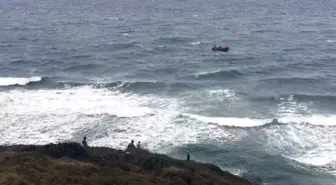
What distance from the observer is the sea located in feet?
141

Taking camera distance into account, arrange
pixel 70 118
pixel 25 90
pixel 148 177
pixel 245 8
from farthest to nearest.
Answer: pixel 245 8 → pixel 25 90 → pixel 70 118 → pixel 148 177

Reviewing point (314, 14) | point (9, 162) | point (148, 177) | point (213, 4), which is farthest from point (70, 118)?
point (213, 4)

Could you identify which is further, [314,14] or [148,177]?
[314,14]

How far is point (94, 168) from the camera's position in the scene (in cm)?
2961

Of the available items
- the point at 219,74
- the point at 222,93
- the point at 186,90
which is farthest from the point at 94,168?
the point at 219,74

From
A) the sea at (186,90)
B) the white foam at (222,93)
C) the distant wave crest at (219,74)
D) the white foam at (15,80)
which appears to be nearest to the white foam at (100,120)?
the sea at (186,90)

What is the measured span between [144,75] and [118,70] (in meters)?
5.58

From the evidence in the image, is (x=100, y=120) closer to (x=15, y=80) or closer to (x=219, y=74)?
(x=15, y=80)

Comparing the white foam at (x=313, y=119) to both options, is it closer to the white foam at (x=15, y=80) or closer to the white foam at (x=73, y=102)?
the white foam at (x=73, y=102)

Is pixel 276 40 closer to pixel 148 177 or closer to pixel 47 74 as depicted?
pixel 47 74

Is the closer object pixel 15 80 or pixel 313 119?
pixel 313 119

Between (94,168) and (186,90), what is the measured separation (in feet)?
104

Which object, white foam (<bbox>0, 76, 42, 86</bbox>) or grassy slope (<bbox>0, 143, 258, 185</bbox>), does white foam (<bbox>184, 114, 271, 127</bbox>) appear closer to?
grassy slope (<bbox>0, 143, 258, 185</bbox>)

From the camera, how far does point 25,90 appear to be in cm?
6025
